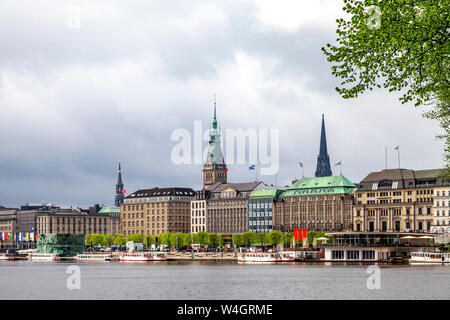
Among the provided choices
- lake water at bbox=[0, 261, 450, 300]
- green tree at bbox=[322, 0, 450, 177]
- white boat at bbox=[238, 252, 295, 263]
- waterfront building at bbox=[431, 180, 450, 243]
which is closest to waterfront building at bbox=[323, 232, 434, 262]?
white boat at bbox=[238, 252, 295, 263]

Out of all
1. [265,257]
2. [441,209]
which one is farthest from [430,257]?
[265,257]

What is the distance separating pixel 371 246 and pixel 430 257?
15.6 m

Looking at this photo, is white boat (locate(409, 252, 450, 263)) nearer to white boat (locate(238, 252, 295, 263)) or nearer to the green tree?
white boat (locate(238, 252, 295, 263))

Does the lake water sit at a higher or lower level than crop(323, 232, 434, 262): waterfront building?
lower

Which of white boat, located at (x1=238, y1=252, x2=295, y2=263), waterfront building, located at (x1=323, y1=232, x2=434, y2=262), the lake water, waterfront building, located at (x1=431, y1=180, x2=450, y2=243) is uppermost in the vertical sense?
waterfront building, located at (x1=431, y1=180, x2=450, y2=243)

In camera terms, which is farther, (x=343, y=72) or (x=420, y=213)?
(x=420, y=213)

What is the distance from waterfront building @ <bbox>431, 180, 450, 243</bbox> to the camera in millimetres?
189500

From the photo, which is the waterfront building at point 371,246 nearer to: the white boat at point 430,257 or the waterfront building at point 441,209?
the white boat at point 430,257

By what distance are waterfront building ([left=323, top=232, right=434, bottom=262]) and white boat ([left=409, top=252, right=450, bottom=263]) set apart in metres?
8.29

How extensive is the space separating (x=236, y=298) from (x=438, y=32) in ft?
141
